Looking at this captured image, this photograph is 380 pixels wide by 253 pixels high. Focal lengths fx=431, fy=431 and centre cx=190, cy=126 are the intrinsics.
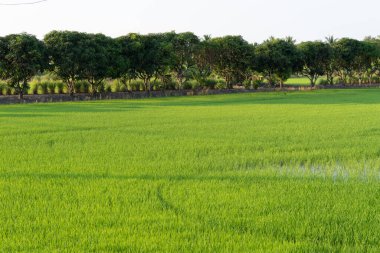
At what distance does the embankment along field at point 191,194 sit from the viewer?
5156 mm

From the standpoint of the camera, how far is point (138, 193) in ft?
23.7

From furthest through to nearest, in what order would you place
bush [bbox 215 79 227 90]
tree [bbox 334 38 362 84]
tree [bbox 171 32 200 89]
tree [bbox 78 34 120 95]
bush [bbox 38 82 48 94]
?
tree [bbox 334 38 362 84]
bush [bbox 215 79 227 90]
tree [bbox 171 32 200 89]
bush [bbox 38 82 48 94]
tree [bbox 78 34 120 95]

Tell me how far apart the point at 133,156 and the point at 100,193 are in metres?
3.82

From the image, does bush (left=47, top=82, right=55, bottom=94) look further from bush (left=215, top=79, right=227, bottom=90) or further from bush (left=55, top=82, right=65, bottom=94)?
bush (left=215, top=79, right=227, bottom=90)

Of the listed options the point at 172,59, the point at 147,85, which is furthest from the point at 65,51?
the point at 147,85

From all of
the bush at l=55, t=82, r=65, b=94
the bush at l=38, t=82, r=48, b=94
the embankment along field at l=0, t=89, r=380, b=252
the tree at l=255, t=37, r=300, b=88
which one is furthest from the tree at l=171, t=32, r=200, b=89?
the embankment along field at l=0, t=89, r=380, b=252

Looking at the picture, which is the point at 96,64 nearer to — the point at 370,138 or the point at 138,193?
the point at 370,138

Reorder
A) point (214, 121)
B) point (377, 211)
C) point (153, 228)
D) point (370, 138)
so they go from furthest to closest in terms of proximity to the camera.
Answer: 1. point (214, 121)
2. point (370, 138)
3. point (377, 211)
4. point (153, 228)

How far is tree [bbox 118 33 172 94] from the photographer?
4719 centimetres

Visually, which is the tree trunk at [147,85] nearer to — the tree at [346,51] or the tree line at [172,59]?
the tree line at [172,59]

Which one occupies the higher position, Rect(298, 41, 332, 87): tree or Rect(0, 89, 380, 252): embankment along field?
Rect(298, 41, 332, 87): tree

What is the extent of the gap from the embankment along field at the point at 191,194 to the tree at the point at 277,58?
45001 mm

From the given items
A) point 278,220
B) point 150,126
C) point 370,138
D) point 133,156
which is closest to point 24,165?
point 133,156

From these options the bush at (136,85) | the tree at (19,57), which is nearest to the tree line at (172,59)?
the tree at (19,57)
